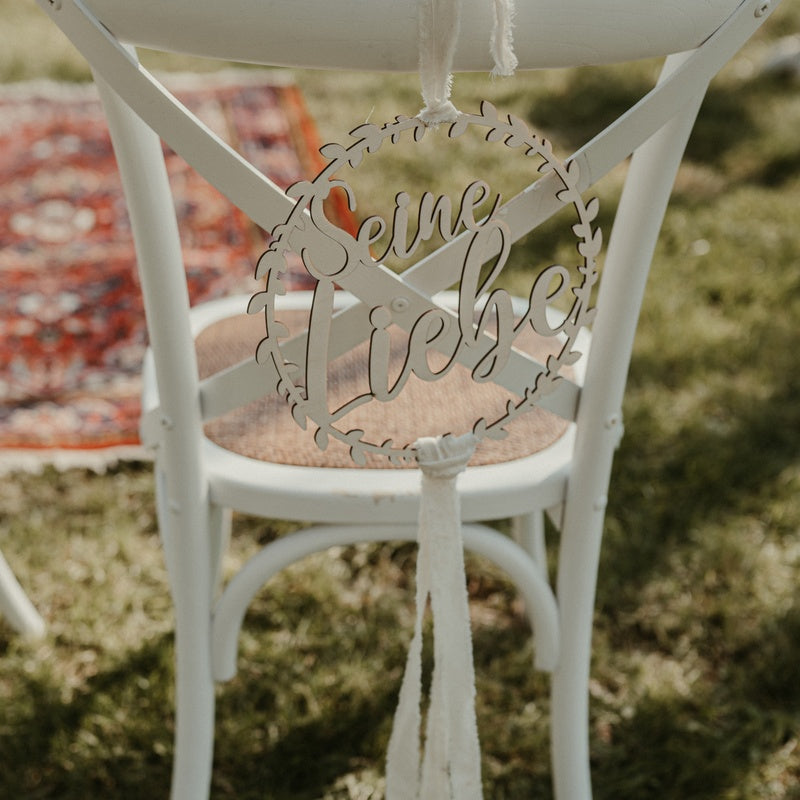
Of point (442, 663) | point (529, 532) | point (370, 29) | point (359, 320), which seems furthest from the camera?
point (529, 532)

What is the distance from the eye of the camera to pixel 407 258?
0.71m

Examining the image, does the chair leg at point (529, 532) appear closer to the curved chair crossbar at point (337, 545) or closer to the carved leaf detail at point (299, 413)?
the curved chair crossbar at point (337, 545)

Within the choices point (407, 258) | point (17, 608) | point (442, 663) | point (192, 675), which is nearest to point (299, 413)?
point (407, 258)

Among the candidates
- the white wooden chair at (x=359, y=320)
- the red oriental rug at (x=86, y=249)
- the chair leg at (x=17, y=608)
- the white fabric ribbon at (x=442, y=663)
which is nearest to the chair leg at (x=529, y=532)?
the white wooden chair at (x=359, y=320)

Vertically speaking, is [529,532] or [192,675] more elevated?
[529,532]

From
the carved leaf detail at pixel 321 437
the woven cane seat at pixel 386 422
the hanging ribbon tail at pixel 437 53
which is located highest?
the woven cane seat at pixel 386 422

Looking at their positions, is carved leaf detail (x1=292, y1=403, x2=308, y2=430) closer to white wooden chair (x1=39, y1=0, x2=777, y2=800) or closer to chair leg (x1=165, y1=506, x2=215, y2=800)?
white wooden chair (x1=39, y1=0, x2=777, y2=800)

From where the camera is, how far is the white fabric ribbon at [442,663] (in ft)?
2.98

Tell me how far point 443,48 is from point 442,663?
58cm

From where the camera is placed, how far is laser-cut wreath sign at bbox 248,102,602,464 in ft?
2.28

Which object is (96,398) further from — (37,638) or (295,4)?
(295,4)

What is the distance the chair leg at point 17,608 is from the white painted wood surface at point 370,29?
1.00 m

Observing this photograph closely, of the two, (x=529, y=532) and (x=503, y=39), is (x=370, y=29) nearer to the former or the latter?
(x=503, y=39)

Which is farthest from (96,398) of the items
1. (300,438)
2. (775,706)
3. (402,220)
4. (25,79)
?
(25,79)
